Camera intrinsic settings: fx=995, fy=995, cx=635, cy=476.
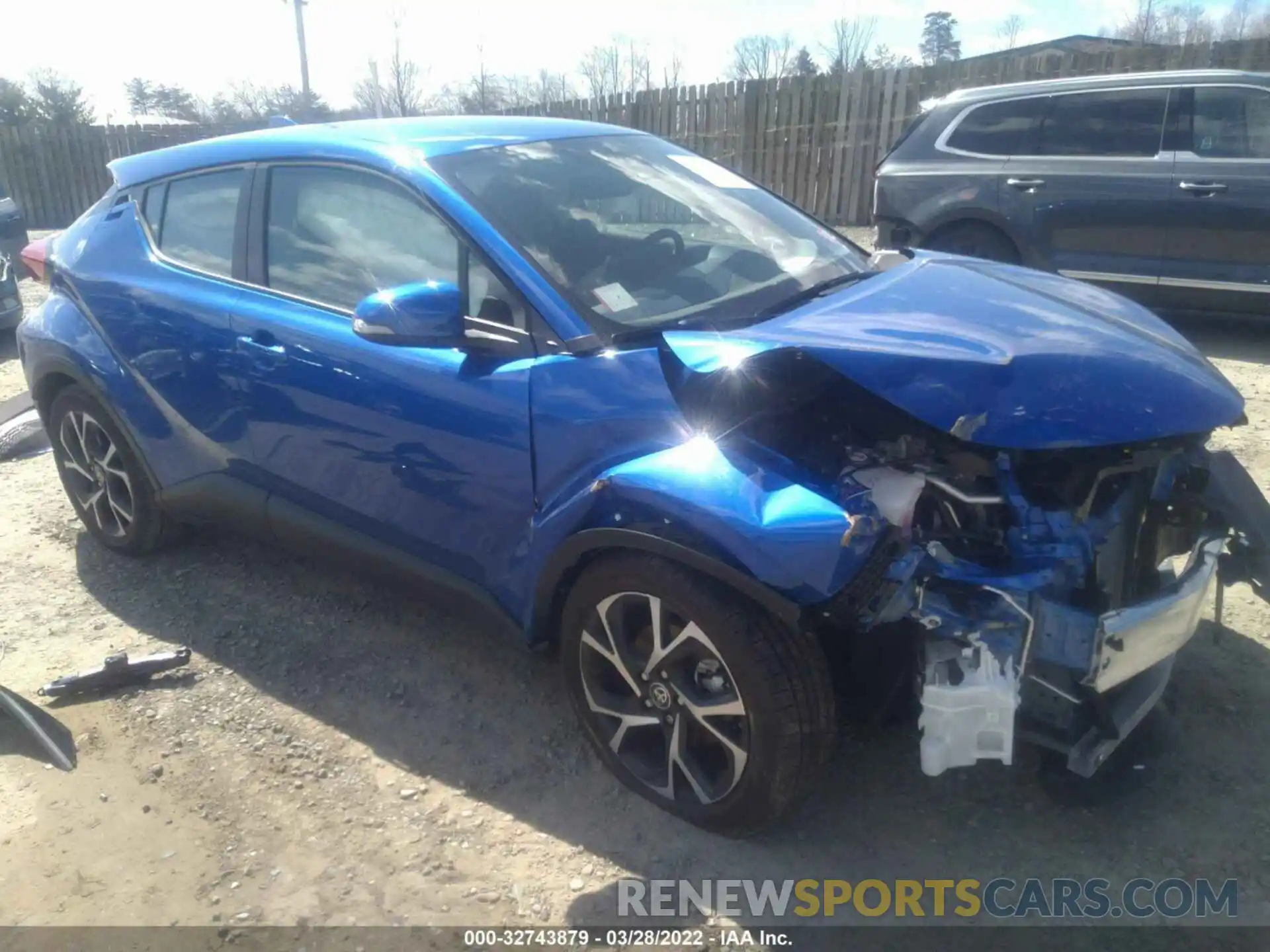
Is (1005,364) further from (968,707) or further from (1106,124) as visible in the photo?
(1106,124)

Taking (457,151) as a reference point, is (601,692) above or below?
below

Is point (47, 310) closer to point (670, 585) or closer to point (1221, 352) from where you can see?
point (670, 585)

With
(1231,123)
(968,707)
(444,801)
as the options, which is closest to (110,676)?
(444,801)

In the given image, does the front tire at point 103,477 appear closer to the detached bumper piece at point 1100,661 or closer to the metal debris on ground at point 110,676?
the metal debris on ground at point 110,676

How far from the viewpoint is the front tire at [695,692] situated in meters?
2.40

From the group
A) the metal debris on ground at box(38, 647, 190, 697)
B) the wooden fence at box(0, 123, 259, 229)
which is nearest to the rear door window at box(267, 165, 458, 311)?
the metal debris on ground at box(38, 647, 190, 697)

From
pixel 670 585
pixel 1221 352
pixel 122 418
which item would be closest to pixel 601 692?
pixel 670 585

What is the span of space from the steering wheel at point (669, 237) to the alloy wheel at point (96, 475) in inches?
98.9

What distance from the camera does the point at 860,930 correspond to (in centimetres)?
242

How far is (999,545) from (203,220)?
3.10 meters

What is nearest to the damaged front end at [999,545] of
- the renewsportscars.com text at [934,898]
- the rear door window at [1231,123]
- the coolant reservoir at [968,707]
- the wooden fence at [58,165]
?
the coolant reservoir at [968,707]

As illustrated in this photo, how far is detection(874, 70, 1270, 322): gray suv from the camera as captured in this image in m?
6.52

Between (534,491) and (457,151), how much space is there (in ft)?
3.98

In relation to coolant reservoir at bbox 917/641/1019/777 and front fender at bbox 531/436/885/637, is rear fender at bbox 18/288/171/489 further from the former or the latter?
coolant reservoir at bbox 917/641/1019/777
